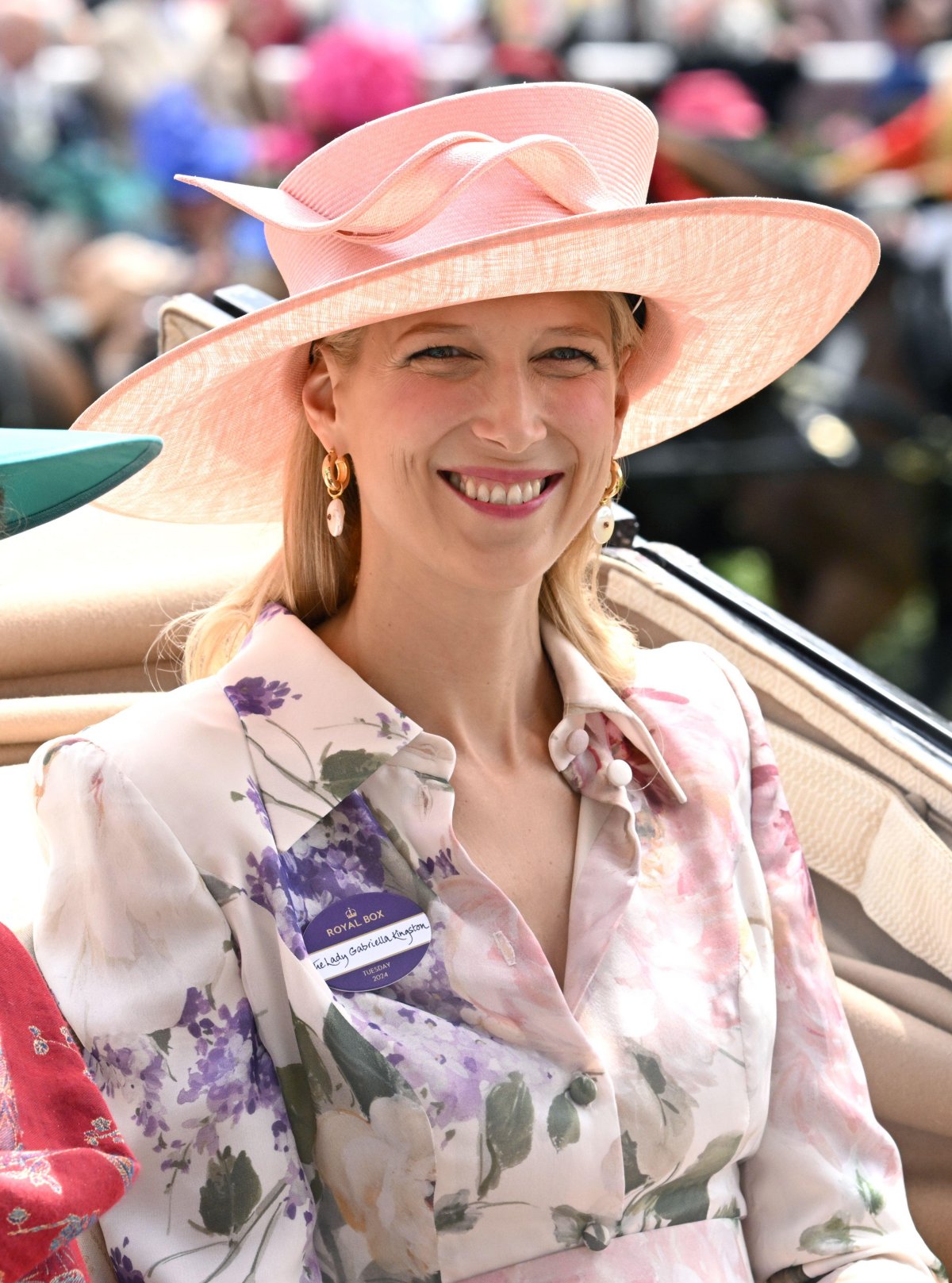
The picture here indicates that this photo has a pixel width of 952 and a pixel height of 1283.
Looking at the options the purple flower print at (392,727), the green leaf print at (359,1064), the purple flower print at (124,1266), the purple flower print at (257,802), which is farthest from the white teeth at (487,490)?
the purple flower print at (124,1266)

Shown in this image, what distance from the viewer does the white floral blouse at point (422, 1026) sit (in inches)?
51.2

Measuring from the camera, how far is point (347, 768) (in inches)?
56.2

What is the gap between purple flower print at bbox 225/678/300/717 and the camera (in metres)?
1.44

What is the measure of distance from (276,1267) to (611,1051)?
1.11 ft

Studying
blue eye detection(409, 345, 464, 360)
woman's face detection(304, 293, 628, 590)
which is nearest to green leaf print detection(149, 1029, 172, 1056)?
woman's face detection(304, 293, 628, 590)

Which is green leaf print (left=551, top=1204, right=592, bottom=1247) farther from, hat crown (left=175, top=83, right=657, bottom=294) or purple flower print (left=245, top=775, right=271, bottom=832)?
hat crown (left=175, top=83, right=657, bottom=294)

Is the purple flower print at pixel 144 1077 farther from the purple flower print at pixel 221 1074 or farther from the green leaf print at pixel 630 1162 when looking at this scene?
the green leaf print at pixel 630 1162

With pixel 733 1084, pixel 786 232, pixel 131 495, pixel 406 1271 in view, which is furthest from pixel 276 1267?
pixel 786 232

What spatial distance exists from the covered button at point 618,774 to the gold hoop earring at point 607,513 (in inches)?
9.9

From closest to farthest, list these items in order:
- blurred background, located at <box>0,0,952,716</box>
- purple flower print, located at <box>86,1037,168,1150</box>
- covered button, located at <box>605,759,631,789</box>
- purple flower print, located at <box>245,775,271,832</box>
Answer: purple flower print, located at <box>86,1037,168,1150</box>, purple flower print, located at <box>245,775,271,832</box>, covered button, located at <box>605,759,631,789</box>, blurred background, located at <box>0,0,952,716</box>

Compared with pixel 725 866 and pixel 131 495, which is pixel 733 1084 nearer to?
pixel 725 866

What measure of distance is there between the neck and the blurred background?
312 cm

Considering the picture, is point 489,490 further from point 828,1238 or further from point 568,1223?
point 828,1238

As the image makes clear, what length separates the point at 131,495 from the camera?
5.54ft
